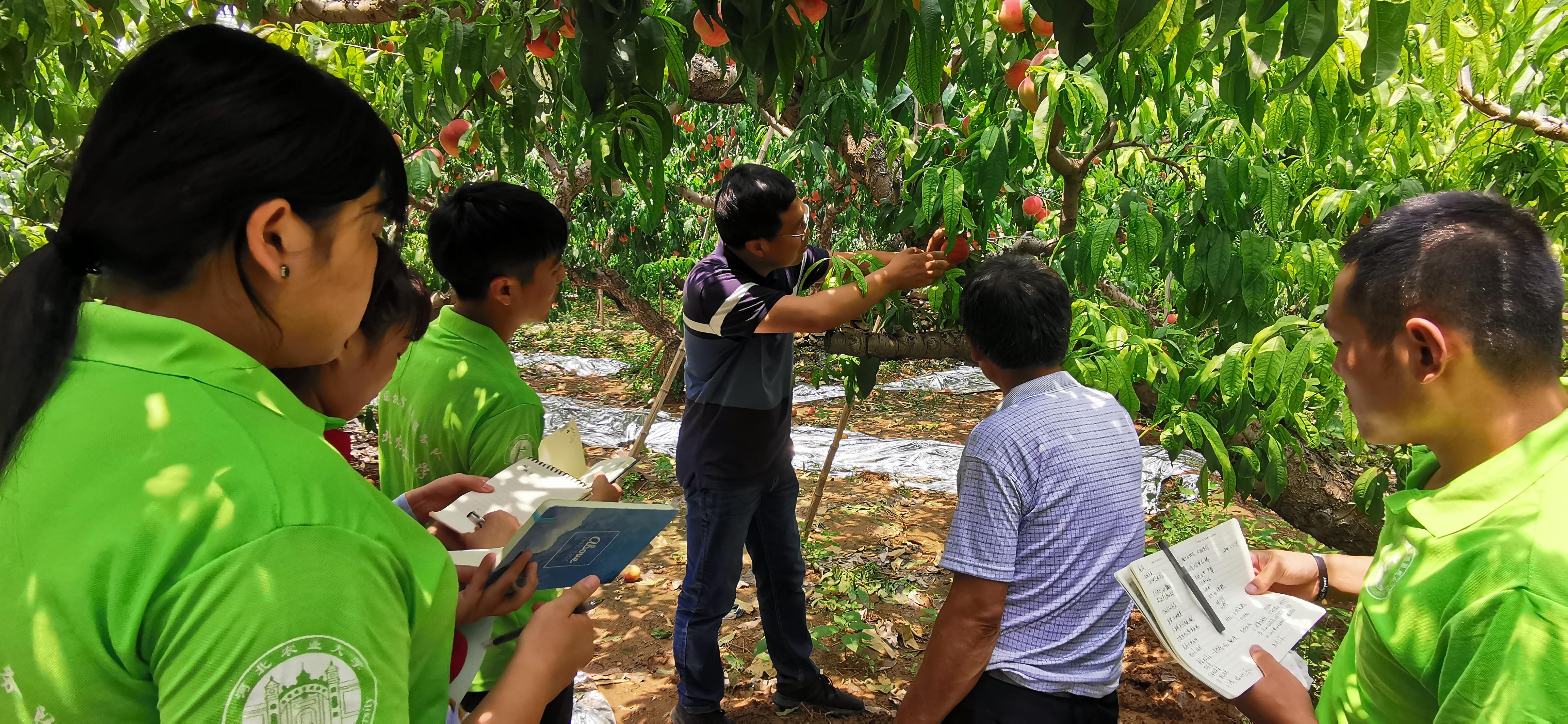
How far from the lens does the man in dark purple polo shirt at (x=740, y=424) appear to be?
2.52 meters

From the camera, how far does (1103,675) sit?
1.66 meters

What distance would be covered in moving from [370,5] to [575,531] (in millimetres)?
2003

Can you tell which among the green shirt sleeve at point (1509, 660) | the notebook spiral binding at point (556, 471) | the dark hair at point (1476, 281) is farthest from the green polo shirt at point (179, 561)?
the dark hair at point (1476, 281)

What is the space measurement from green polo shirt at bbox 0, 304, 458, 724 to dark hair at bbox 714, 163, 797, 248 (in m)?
1.91

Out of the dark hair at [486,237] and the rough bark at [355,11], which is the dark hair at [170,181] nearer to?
the dark hair at [486,237]

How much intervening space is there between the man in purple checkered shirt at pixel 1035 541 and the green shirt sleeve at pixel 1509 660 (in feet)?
2.35

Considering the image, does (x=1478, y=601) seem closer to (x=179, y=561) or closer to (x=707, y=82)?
(x=179, y=561)

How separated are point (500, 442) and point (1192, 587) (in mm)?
1283

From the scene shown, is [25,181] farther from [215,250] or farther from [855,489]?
[855,489]

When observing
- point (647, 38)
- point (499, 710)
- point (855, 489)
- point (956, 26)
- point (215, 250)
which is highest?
point (956, 26)

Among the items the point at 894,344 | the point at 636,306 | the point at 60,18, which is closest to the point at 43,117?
the point at 60,18

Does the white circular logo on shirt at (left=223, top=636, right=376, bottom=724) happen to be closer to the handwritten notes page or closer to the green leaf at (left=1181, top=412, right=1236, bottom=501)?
the handwritten notes page

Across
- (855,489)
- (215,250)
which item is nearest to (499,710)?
(215,250)

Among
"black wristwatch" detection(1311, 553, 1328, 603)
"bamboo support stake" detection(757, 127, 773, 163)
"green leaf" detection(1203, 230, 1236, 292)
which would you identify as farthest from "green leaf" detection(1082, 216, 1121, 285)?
"bamboo support stake" detection(757, 127, 773, 163)
